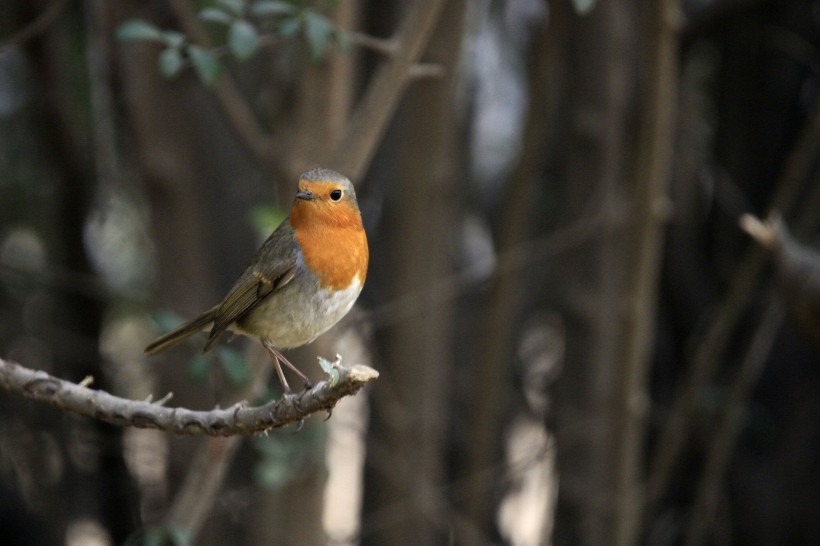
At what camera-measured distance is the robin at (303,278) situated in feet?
→ 10.2

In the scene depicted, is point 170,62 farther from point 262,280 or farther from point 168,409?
point 168,409

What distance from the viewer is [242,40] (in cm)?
293

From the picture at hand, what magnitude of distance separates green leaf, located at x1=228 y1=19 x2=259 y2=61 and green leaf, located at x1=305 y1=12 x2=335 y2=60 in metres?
0.15

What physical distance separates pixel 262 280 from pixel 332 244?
0.83 ft

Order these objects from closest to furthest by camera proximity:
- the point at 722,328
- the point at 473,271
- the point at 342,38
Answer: the point at 342,38 → the point at 722,328 → the point at 473,271

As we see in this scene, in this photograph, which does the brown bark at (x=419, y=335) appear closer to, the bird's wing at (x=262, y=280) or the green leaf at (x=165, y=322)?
the bird's wing at (x=262, y=280)

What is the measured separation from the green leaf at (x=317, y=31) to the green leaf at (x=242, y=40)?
0.50ft

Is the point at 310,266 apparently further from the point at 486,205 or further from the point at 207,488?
the point at 486,205

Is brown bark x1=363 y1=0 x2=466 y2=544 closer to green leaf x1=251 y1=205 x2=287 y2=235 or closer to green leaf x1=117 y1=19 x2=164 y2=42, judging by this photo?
green leaf x1=251 y1=205 x2=287 y2=235

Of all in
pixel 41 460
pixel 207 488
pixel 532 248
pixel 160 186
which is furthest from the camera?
pixel 41 460

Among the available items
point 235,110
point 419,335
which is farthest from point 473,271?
point 235,110

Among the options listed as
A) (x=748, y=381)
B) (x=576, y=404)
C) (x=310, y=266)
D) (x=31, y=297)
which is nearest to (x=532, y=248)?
(x=576, y=404)

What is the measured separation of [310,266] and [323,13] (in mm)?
919

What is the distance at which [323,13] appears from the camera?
3516 millimetres
